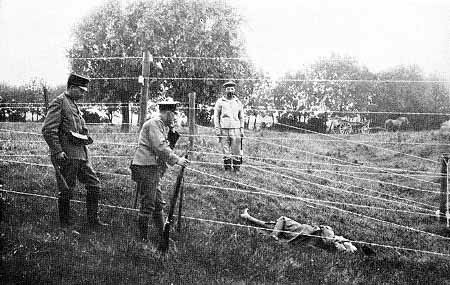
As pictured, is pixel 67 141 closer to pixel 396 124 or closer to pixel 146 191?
pixel 146 191

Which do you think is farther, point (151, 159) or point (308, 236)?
point (308, 236)

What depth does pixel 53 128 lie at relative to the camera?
5.18 meters

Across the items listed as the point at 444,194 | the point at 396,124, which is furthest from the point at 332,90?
the point at 444,194

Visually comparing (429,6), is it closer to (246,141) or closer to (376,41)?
(246,141)

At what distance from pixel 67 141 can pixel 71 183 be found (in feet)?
1.92

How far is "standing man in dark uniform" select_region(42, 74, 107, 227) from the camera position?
5.19 meters

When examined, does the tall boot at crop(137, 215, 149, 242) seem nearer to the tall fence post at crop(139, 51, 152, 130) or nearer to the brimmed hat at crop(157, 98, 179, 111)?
the brimmed hat at crop(157, 98, 179, 111)

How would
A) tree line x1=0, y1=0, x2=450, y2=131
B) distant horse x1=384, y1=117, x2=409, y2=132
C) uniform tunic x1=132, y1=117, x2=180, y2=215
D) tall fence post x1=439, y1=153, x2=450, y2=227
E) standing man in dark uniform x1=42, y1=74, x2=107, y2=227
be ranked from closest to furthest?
standing man in dark uniform x1=42, y1=74, x2=107, y2=227 → uniform tunic x1=132, y1=117, x2=180, y2=215 → tall fence post x1=439, y1=153, x2=450, y2=227 → tree line x1=0, y1=0, x2=450, y2=131 → distant horse x1=384, y1=117, x2=409, y2=132

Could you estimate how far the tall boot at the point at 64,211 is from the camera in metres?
5.41

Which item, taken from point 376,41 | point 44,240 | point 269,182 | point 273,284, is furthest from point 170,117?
point 376,41

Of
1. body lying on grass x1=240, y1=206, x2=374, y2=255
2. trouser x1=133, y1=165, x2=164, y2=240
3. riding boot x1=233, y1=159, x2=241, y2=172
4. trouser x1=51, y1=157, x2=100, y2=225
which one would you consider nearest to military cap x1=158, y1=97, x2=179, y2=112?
trouser x1=133, y1=165, x2=164, y2=240

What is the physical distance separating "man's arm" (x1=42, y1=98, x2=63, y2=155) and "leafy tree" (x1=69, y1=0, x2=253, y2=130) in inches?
260

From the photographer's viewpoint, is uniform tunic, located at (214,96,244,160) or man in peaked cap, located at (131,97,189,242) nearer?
man in peaked cap, located at (131,97,189,242)

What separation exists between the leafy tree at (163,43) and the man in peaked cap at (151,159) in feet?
20.8
